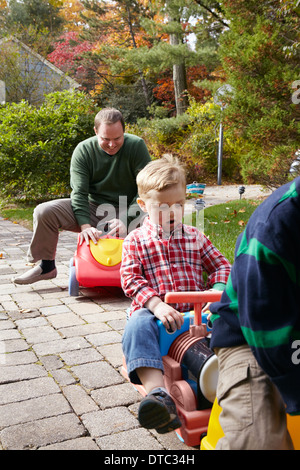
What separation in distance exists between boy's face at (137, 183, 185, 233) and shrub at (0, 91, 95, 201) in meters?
6.91

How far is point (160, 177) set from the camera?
245 centimetres

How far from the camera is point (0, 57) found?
51.8 ft

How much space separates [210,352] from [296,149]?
244 inches

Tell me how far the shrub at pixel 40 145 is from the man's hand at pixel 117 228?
523 cm

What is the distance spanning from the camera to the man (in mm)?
4180

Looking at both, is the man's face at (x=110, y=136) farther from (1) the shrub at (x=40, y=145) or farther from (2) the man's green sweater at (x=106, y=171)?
(1) the shrub at (x=40, y=145)

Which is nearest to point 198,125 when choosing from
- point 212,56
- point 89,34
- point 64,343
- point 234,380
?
point 212,56

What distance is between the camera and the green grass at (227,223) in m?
5.00

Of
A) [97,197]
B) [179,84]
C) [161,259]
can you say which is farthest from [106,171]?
[179,84]

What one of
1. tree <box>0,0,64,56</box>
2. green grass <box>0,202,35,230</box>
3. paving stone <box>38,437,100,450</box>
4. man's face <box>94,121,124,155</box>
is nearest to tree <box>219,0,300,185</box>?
green grass <box>0,202,35,230</box>

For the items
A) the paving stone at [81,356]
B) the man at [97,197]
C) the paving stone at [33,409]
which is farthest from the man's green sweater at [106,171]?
the paving stone at [33,409]

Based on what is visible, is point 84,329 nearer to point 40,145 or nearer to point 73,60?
point 40,145

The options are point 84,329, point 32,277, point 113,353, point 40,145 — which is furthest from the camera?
point 40,145

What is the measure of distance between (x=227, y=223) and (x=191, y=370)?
15.8ft
